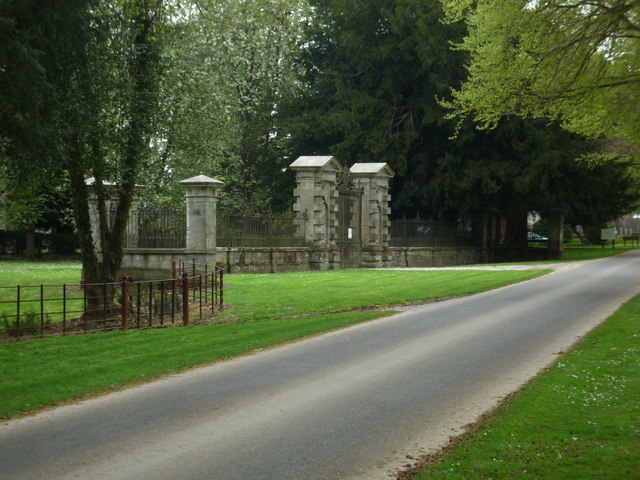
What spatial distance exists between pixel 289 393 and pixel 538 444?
315 cm

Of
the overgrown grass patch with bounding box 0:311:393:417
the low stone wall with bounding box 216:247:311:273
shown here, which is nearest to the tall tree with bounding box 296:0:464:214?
the low stone wall with bounding box 216:247:311:273

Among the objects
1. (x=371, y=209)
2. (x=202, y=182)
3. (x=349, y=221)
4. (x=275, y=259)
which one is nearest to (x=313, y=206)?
(x=275, y=259)

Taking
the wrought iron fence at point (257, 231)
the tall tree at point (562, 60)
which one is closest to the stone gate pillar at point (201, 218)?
the wrought iron fence at point (257, 231)

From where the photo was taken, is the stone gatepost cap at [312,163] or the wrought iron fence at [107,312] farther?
the stone gatepost cap at [312,163]

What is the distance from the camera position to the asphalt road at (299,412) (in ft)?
19.7

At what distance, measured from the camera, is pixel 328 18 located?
40750 mm

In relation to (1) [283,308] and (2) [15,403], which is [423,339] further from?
(2) [15,403]

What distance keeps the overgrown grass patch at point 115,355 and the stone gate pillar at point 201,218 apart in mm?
7293

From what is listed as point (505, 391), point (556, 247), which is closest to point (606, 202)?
point (556, 247)

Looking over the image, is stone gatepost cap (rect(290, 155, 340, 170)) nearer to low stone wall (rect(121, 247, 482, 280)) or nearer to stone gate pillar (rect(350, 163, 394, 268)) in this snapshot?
stone gate pillar (rect(350, 163, 394, 268))

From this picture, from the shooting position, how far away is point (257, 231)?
2561 centimetres

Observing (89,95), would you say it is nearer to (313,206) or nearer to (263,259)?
(263,259)

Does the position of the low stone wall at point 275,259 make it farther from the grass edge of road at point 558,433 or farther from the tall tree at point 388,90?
the grass edge of road at point 558,433

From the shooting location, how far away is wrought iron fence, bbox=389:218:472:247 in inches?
1293
